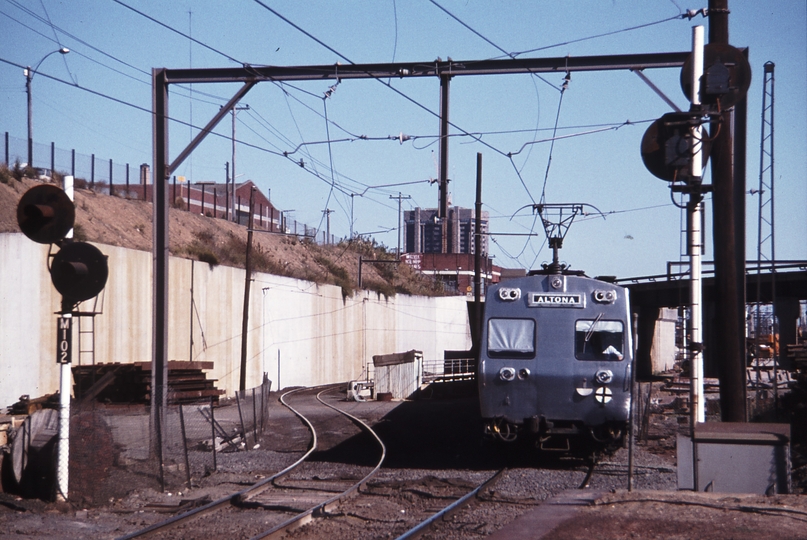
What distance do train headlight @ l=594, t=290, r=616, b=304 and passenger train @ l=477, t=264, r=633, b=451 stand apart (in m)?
0.02

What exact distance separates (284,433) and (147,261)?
45.9ft

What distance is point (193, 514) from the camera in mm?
9828

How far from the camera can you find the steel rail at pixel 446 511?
28.6 ft

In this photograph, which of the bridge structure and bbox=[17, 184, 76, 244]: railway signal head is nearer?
bbox=[17, 184, 76, 244]: railway signal head

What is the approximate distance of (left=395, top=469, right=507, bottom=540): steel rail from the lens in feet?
28.6

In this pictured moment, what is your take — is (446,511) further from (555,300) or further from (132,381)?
(132,381)

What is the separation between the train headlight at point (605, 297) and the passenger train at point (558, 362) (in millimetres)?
17

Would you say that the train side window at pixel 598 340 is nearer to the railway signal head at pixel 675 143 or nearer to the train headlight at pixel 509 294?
the train headlight at pixel 509 294

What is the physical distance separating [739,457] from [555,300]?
5.70 meters

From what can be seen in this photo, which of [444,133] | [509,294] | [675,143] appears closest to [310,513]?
[675,143]

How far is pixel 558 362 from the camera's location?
1456cm

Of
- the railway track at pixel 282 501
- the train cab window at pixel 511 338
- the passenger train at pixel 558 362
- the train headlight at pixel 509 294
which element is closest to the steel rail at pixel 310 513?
the railway track at pixel 282 501

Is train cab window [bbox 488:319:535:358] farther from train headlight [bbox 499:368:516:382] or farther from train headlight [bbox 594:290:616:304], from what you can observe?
train headlight [bbox 594:290:616:304]

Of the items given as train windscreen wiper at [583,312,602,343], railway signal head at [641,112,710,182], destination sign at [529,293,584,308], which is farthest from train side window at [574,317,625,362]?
railway signal head at [641,112,710,182]
